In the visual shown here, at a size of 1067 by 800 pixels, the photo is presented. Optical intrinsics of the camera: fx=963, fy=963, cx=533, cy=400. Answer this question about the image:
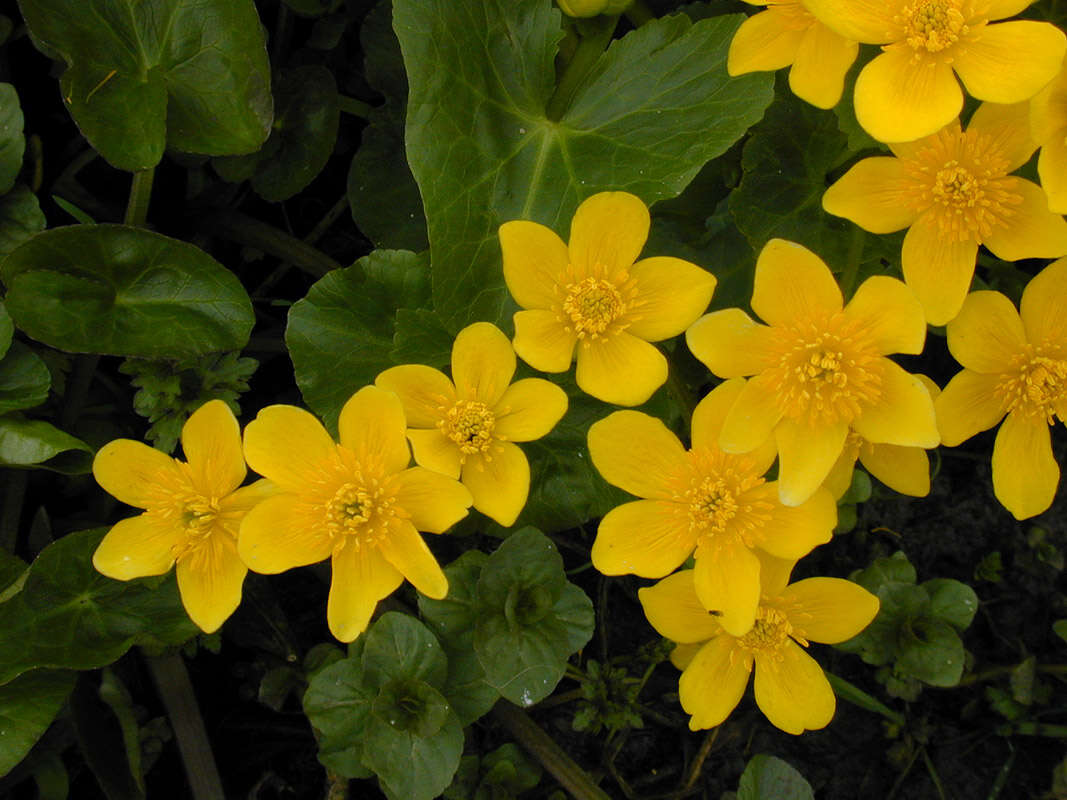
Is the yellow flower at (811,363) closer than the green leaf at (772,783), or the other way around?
the yellow flower at (811,363)

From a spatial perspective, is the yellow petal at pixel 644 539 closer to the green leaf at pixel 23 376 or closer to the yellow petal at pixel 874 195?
the yellow petal at pixel 874 195

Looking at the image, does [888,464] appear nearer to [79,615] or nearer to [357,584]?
[357,584]

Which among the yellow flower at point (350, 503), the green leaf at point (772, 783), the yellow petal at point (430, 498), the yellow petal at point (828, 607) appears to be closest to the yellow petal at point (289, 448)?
the yellow flower at point (350, 503)

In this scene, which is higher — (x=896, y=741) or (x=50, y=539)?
(x=50, y=539)

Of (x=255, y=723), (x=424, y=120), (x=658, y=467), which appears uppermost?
(x=424, y=120)

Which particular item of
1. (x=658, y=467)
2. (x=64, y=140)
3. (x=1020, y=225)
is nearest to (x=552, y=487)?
(x=658, y=467)

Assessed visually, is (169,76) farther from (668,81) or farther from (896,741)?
(896,741)

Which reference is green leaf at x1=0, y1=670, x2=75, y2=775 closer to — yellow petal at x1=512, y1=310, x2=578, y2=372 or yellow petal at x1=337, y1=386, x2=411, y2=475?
yellow petal at x1=337, y1=386, x2=411, y2=475
